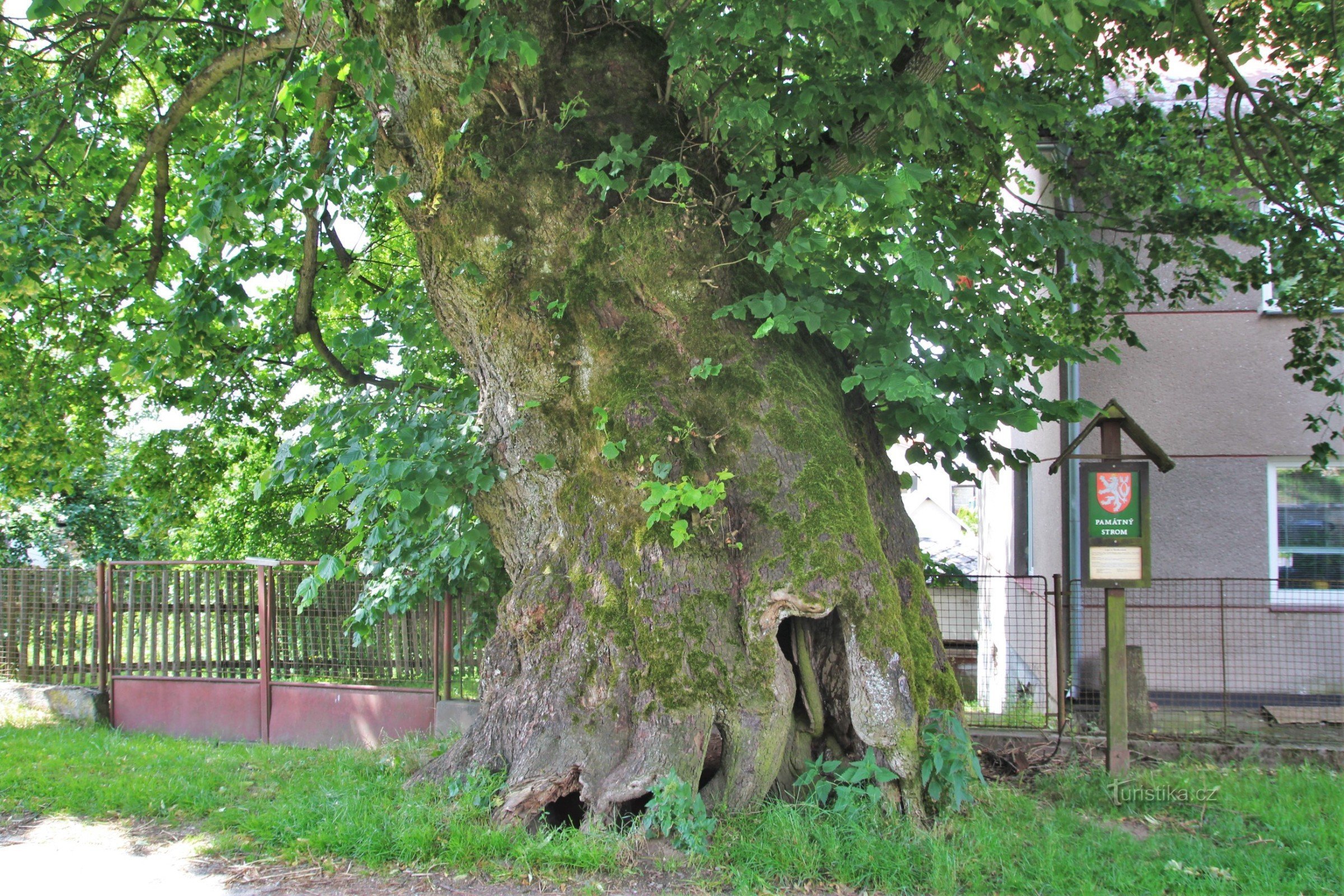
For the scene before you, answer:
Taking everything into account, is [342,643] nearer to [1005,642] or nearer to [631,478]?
[631,478]

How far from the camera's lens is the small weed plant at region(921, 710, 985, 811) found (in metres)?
5.31

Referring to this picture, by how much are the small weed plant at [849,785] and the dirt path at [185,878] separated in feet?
3.50

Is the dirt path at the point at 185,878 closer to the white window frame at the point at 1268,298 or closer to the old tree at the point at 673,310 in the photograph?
the old tree at the point at 673,310

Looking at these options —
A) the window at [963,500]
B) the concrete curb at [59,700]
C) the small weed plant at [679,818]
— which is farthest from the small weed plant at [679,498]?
the window at [963,500]

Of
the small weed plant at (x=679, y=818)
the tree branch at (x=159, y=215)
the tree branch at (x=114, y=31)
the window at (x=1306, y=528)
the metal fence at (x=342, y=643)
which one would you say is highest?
the tree branch at (x=114, y=31)

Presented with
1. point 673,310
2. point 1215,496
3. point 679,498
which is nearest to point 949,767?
point 679,498

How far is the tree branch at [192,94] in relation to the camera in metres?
7.48

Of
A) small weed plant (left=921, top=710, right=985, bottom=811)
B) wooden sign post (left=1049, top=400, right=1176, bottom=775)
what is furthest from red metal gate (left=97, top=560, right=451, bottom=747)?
wooden sign post (left=1049, top=400, right=1176, bottom=775)

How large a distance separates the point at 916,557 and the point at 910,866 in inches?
86.8

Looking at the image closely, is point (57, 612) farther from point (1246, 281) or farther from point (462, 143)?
point (1246, 281)

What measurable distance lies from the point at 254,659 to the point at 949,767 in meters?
7.25

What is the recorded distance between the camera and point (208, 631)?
9.76 meters

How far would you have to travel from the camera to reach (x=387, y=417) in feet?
21.0

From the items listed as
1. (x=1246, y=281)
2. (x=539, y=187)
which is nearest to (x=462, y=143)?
(x=539, y=187)
